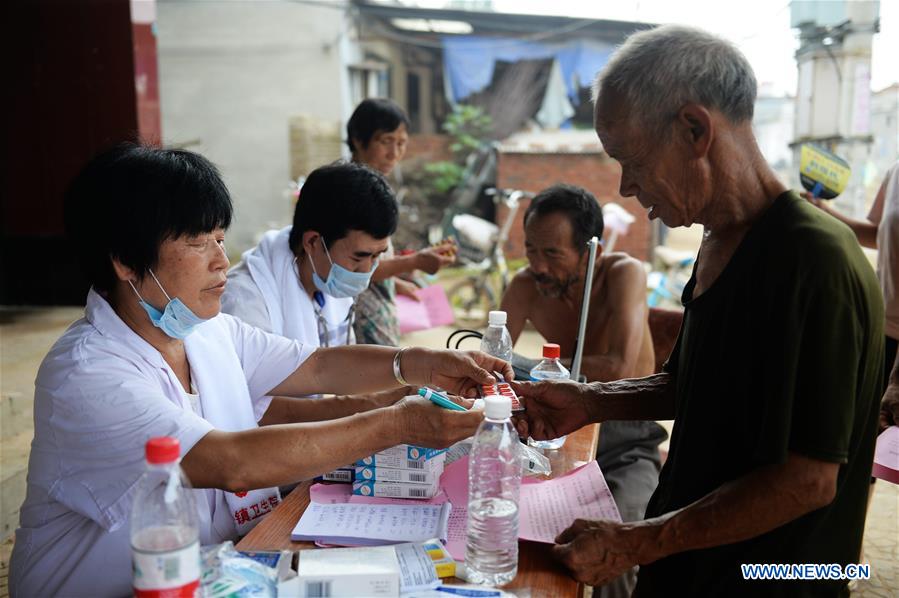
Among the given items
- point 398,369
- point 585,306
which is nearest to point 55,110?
point 398,369

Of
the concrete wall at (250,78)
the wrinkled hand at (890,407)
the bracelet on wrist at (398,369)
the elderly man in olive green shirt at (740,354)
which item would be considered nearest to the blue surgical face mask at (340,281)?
the bracelet on wrist at (398,369)

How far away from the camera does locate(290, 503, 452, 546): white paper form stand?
1.55 m

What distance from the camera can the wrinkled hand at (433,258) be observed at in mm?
4016

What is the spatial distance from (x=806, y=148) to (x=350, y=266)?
2.20 meters

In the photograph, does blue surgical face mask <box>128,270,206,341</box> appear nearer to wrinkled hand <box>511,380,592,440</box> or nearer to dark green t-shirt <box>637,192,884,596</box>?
wrinkled hand <box>511,380,592,440</box>

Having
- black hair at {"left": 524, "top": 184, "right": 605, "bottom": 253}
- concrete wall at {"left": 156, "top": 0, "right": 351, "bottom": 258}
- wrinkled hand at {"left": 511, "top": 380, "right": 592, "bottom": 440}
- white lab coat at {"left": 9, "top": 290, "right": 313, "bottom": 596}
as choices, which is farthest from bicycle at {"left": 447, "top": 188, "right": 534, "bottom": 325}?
white lab coat at {"left": 9, "top": 290, "right": 313, "bottom": 596}

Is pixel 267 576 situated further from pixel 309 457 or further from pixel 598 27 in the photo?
pixel 598 27

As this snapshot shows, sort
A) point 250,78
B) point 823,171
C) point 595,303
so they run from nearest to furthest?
point 823,171 → point 595,303 → point 250,78

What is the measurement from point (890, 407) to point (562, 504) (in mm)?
1875

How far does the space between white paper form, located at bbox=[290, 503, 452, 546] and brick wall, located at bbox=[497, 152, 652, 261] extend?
1118 cm

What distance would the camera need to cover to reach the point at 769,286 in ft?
4.53

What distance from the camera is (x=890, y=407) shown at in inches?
112

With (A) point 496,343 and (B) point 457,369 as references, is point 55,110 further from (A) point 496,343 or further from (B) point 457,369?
(B) point 457,369

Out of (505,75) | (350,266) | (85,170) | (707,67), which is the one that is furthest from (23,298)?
(505,75)
